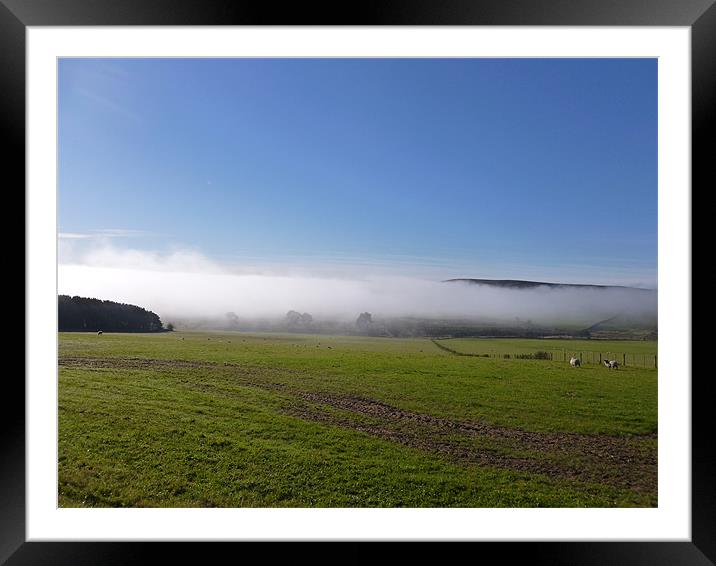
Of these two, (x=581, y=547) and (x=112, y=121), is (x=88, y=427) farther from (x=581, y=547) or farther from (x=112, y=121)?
(x=581, y=547)

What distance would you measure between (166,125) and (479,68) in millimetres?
2354

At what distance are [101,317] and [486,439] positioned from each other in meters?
3.04

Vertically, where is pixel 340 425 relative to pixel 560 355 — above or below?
below

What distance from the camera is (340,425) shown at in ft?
8.00

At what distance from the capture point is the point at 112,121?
2.41 metres

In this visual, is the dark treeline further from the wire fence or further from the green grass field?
the wire fence

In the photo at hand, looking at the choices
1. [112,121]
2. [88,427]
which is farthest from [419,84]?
[88,427]

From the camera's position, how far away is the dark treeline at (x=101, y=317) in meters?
2.51

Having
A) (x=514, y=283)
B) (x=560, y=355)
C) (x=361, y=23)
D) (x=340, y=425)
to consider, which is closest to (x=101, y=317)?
(x=340, y=425)

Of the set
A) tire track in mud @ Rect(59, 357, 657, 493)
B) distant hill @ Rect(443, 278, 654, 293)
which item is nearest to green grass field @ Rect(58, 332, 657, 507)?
tire track in mud @ Rect(59, 357, 657, 493)

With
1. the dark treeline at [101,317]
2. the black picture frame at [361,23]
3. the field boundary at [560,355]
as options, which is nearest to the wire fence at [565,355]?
the field boundary at [560,355]

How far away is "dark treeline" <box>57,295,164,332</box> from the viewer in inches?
98.9

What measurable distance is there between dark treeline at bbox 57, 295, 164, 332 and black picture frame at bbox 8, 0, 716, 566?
142 centimetres

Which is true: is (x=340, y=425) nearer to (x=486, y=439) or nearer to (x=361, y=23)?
(x=486, y=439)
